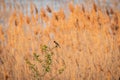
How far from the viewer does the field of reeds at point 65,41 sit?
418 cm

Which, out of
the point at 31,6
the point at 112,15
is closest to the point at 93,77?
the point at 112,15

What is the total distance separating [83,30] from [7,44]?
0.78m

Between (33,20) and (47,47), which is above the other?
(33,20)

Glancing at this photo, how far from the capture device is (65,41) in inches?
167

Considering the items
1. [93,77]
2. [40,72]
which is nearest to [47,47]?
[40,72]

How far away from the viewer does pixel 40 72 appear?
4160mm

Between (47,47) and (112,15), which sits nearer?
(47,47)

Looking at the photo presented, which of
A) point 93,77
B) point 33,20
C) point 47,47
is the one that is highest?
point 33,20

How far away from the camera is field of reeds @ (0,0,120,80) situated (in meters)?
4.18

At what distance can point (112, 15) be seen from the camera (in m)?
4.33

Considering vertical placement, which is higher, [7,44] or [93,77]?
[7,44]

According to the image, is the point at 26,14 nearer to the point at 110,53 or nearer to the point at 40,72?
the point at 40,72

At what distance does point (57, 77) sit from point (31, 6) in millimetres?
772

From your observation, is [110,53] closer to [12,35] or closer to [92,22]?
[92,22]
